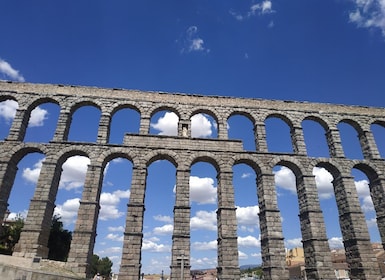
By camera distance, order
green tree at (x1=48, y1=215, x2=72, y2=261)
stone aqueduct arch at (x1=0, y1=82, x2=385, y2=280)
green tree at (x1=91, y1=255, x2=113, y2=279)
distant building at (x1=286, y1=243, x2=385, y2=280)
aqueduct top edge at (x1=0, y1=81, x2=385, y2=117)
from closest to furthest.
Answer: stone aqueduct arch at (x1=0, y1=82, x2=385, y2=280), aqueduct top edge at (x1=0, y1=81, x2=385, y2=117), green tree at (x1=48, y1=215, x2=72, y2=261), distant building at (x1=286, y1=243, x2=385, y2=280), green tree at (x1=91, y1=255, x2=113, y2=279)

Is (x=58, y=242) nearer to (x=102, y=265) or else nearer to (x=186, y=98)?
(x=186, y=98)

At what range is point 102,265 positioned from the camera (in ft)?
205

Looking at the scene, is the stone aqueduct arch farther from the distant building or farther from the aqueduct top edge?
the distant building

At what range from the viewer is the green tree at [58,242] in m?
30.6

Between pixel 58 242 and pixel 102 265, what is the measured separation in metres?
35.3

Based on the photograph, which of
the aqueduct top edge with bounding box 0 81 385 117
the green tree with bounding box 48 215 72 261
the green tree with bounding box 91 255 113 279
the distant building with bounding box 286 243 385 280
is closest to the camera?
the aqueduct top edge with bounding box 0 81 385 117

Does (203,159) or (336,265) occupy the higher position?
(203,159)

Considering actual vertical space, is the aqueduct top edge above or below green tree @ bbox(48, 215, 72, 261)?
above

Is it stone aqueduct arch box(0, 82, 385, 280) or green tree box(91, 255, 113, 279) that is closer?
stone aqueduct arch box(0, 82, 385, 280)

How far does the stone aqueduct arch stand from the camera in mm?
16734

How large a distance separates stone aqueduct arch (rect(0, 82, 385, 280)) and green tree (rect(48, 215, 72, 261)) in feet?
48.5

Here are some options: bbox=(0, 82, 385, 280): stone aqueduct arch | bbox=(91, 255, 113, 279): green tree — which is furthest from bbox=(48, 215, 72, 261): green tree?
bbox=(91, 255, 113, 279): green tree

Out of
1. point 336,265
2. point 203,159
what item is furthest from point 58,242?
point 336,265

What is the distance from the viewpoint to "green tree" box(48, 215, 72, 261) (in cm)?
3064
